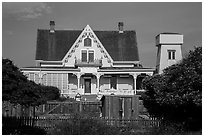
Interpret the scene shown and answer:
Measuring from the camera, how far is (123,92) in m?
35.3

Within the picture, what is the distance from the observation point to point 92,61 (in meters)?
37.0

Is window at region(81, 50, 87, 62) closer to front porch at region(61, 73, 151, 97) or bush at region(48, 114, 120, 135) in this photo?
front porch at region(61, 73, 151, 97)

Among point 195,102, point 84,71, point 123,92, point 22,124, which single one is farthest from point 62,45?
point 195,102

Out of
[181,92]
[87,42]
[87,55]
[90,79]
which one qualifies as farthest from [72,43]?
[181,92]

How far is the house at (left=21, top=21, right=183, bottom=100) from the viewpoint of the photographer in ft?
114

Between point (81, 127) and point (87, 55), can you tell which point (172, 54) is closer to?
point (87, 55)

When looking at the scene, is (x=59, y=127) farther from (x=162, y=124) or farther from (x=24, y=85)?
(x=162, y=124)

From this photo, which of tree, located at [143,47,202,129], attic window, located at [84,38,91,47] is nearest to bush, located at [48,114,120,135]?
tree, located at [143,47,202,129]

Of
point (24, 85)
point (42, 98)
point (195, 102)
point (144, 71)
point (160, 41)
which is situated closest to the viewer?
point (24, 85)

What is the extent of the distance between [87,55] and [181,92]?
25621 millimetres

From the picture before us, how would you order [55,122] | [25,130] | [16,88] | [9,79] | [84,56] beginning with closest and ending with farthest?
[9,79]
[16,88]
[25,130]
[55,122]
[84,56]

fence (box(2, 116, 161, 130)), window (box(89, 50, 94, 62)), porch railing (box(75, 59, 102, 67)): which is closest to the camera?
fence (box(2, 116, 161, 130))

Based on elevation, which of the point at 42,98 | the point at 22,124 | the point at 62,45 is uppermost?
the point at 62,45

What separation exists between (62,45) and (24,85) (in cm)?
2924
